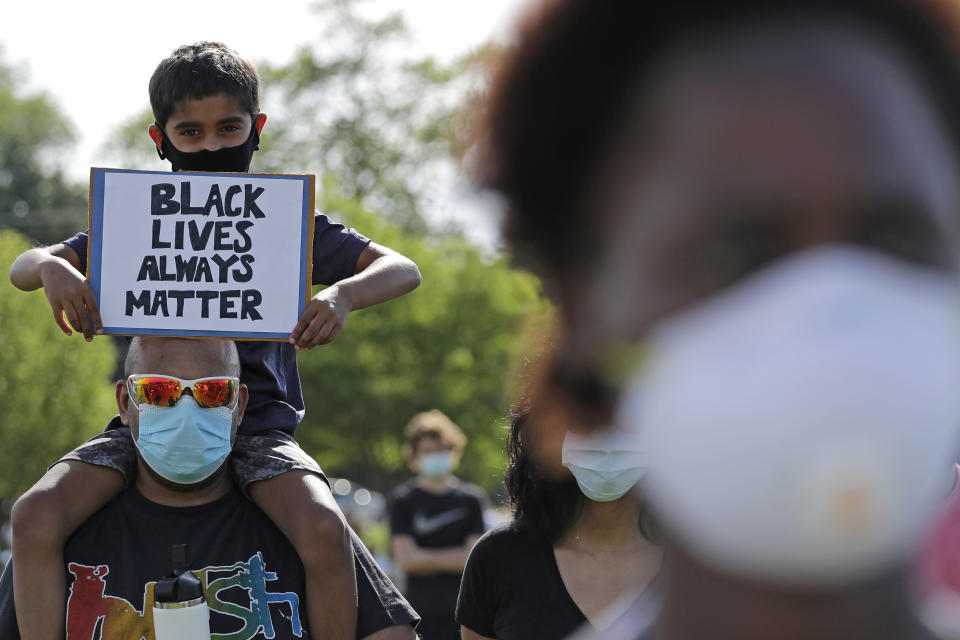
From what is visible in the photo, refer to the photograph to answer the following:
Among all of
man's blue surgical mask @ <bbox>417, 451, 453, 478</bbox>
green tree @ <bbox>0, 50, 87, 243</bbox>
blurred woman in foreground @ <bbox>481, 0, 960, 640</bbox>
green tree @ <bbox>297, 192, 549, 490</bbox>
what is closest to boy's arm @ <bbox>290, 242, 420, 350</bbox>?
blurred woman in foreground @ <bbox>481, 0, 960, 640</bbox>

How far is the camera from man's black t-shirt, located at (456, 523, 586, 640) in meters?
4.13

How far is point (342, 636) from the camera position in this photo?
13.2ft

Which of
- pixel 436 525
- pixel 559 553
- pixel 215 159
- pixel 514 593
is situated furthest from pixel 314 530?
pixel 436 525

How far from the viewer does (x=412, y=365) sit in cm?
3041

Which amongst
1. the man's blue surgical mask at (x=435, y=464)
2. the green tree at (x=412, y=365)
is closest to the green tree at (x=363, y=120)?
the green tree at (x=412, y=365)

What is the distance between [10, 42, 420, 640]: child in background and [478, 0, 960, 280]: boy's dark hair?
8.10 ft

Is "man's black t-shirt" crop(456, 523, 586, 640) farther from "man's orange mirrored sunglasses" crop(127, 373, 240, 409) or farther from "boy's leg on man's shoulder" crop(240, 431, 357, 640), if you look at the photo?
"man's orange mirrored sunglasses" crop(127, 373, 240, 409)

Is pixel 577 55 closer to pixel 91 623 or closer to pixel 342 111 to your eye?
pixel 91 623

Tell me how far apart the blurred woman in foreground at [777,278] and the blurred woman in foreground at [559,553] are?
2703mm

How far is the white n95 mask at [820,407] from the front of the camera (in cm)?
120

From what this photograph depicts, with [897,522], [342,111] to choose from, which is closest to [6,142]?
[342,111]

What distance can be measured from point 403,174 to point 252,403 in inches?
1477

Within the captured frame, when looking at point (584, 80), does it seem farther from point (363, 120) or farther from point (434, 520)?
point (363, 120)

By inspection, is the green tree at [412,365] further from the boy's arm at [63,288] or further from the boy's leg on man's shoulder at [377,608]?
the boy's arm at [63,288]
